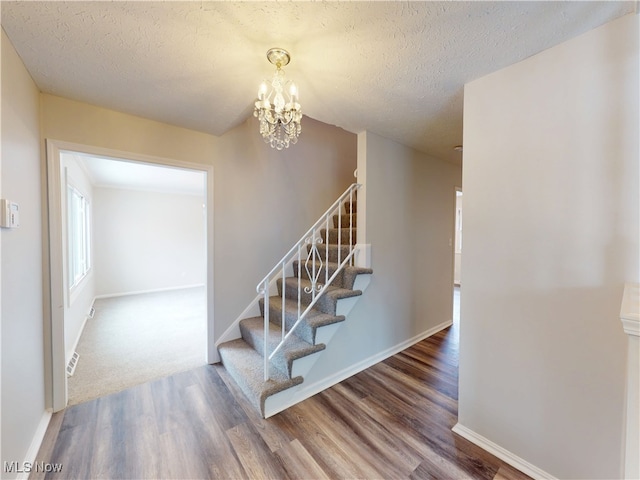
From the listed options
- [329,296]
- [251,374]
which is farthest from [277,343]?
[329,296]

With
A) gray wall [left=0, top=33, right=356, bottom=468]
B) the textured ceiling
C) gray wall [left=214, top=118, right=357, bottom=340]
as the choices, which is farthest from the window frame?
the textured ceiling

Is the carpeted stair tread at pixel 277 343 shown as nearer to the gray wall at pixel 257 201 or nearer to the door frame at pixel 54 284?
the gray wall at pixel 257 201

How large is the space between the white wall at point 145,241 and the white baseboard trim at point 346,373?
3.75 m

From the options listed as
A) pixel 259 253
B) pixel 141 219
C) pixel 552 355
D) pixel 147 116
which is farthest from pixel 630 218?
pixel 141 219

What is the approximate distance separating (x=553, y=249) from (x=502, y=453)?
4.06ft

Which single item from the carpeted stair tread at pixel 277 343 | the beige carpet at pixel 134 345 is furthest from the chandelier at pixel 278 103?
the beige carpet at pixel 134 345

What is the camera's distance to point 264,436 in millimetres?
1634

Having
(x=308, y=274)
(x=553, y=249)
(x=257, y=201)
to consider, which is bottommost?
(x=308, y=274)

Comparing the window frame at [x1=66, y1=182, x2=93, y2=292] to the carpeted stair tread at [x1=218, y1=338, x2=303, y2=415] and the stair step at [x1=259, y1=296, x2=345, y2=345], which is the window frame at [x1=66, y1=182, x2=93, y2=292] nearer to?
the carpeted stair tread at [x1=218, y1=338, x2=303, y2=415]

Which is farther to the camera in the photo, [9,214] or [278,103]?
[278,103]

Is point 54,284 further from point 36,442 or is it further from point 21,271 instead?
point 36,442

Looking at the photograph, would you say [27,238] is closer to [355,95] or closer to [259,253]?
[259,253]

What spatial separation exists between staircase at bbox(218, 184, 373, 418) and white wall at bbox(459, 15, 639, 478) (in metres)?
1.00

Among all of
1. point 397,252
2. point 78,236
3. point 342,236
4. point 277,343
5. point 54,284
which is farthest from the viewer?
point 78,236
